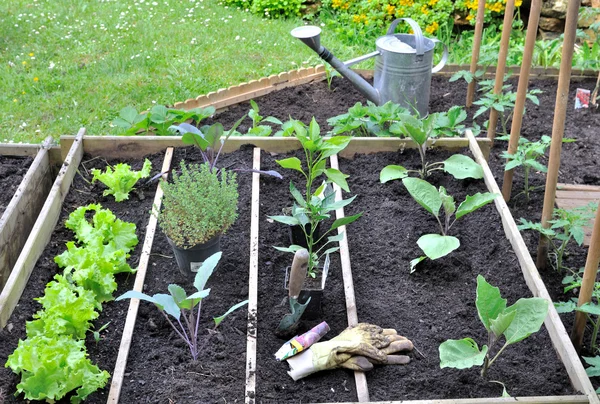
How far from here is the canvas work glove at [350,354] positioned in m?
2.33

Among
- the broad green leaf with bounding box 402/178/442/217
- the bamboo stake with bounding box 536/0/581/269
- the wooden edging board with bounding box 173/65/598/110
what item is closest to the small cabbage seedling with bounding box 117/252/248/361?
the broad green leaf with bounding box 402/178/442/217

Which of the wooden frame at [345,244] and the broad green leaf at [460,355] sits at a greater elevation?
the broad green leaf at [460,355]

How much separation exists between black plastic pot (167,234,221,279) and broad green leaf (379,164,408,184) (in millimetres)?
949

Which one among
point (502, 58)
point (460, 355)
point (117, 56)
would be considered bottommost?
point (117, 56)

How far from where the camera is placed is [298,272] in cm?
245

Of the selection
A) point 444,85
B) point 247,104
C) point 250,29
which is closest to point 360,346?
point 247,104

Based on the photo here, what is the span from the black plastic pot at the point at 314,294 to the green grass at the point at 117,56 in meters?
2.36

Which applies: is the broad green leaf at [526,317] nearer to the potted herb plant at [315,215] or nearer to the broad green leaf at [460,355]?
the broad green leaf at [460,355]

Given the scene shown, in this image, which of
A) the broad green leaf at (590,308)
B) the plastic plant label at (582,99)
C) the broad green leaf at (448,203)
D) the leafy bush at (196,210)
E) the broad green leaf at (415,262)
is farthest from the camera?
the plastic plant label at (582,99)

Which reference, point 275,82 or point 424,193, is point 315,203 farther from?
point 275,82

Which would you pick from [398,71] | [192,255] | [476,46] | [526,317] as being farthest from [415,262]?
[476,46]

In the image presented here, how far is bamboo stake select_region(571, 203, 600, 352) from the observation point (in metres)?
2.37

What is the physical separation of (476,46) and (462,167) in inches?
53.5

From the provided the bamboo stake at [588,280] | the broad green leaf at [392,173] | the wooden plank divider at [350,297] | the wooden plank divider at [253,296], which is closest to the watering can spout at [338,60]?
the wooden plank divider at [253,296]
